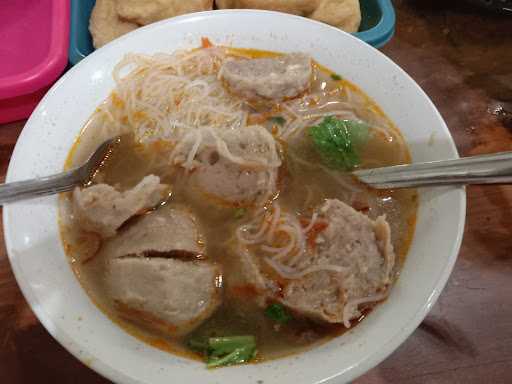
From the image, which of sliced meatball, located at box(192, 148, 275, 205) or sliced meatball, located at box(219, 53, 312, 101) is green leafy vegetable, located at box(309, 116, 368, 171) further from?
sliced meatball, located at box(192, 148, 275, 205)

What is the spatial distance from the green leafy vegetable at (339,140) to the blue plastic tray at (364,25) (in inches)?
34.5

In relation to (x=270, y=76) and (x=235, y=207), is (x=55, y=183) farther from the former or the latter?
(x=270, y=76)

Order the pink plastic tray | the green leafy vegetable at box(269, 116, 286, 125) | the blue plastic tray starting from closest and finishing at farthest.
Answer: the green leafy vegetable at box(269, 116, 286, 125)
the pink plastic tray
the blue plastic tray

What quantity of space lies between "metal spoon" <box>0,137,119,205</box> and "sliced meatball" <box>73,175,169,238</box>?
76 millimetres

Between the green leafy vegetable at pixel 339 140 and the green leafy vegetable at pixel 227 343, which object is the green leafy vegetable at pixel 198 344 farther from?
the green leafy vegetable at pixel 339 140

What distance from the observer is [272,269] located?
1.83 metres

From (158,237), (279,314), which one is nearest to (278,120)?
(158,237)

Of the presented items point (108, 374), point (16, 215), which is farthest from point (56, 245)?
point (108, 374)

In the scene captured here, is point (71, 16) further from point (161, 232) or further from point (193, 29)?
point (161, 232)

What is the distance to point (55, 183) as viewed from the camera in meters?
1.83

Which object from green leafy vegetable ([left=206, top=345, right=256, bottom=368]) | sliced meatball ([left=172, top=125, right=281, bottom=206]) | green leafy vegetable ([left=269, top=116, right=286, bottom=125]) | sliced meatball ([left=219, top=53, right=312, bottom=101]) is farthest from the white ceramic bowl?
sliced meatball ([left=172, top=125, right=281, bottom=206])

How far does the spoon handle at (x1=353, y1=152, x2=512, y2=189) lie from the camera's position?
149cm

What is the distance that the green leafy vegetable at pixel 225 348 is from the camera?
1562 mm

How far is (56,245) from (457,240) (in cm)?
163
